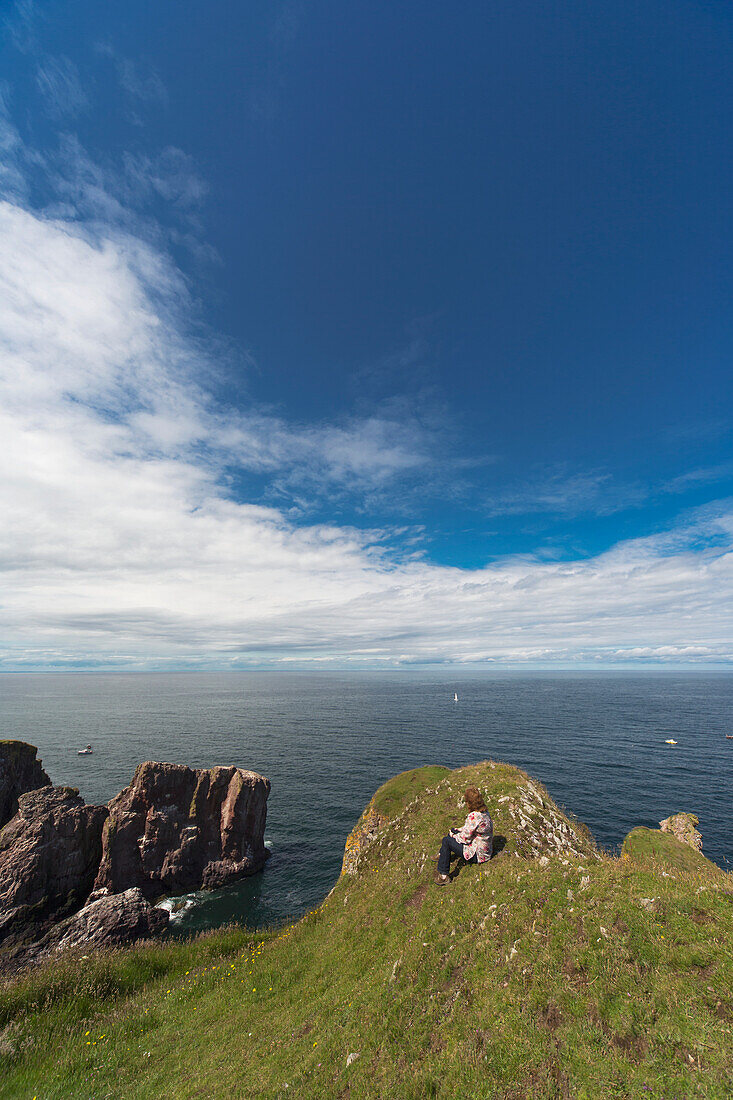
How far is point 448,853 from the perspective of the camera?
608 inches

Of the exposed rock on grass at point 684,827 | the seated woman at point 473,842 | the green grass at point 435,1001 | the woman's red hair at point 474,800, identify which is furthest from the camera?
the exposed rock on grass at point 684,827

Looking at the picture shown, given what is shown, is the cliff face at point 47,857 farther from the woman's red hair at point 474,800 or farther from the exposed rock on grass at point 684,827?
the exposed rock on grass at point 684,827

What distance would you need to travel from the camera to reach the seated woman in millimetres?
14961

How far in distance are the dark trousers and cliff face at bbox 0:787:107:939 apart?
33260 millimetres

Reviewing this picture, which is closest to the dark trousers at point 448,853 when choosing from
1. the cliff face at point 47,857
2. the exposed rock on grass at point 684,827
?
the cliff face at point 47,857

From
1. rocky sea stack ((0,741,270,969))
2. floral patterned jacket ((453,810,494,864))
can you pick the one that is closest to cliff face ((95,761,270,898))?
rocky sea stack ((0,741,270,969))

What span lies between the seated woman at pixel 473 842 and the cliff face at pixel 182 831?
30483 millimetres

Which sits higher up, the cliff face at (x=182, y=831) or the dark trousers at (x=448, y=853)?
the dark trousers at (x=448, y=853)

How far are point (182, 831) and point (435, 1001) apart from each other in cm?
3615

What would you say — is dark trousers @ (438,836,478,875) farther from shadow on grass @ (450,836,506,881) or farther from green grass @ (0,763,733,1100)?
green grass @ (0,763,733,1100)

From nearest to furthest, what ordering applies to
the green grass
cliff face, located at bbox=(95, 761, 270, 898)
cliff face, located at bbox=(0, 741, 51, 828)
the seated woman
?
the green grass
the seated woman
cliff face, located at bbox=(95, 761, 270, 898)
cliff face, located at bbox=(0, 741, 51, 828)

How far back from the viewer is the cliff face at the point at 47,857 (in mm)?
28484

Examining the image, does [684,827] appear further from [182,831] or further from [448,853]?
[182,831]

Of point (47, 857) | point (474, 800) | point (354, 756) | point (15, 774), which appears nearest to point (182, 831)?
point (47, 857)
